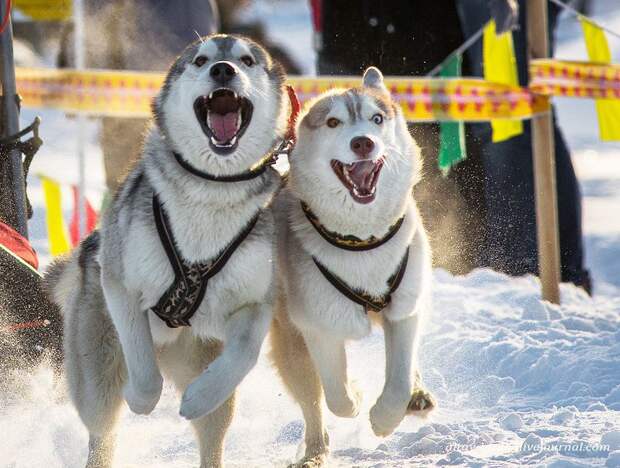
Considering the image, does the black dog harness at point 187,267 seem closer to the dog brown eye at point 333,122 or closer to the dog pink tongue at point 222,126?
the dog pink tongue at point 222,126

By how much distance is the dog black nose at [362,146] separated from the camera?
295 centimetres

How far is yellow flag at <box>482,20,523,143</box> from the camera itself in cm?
703

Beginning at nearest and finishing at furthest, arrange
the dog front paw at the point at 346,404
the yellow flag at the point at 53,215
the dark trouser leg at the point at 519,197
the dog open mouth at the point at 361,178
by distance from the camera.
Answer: the dog open mouth at the point at 361,178, the dog front paw at the point at 346,404, the yellow flag at the point at 53,215, the dark trouser leg at the point at 519,197

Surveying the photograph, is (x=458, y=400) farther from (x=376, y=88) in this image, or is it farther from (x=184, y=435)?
(x=376, y=88)

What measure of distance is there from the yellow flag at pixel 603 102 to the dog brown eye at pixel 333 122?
4545 millimetres

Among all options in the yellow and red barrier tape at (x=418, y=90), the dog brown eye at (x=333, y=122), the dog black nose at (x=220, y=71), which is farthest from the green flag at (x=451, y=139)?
the dog black nose at (x=220, y=71)

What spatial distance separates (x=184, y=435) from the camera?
4180mm

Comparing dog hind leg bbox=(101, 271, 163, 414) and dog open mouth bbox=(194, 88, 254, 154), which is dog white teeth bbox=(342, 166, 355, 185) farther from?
dog hind leg bbox=(101, 271, 163, 414)

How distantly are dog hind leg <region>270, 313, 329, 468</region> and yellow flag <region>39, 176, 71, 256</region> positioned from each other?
13.9 ft

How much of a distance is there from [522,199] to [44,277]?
505 centimetres

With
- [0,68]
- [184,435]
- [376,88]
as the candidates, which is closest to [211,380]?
[376,88]

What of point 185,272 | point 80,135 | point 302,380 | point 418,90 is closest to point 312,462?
point 302,380

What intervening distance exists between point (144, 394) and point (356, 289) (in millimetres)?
740

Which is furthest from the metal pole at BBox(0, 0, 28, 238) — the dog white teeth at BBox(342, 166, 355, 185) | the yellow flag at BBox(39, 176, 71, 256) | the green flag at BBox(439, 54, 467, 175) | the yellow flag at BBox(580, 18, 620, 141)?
the yellow flag at BBox(580, 18, 620, 141)
